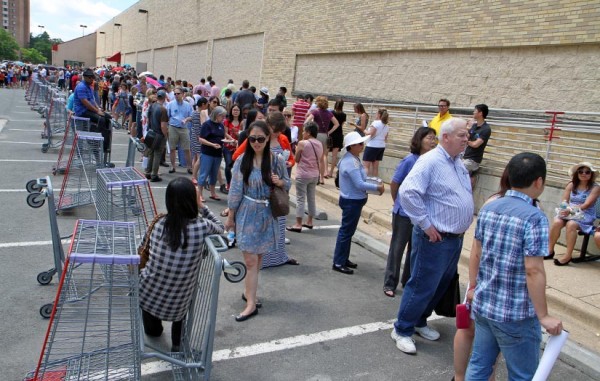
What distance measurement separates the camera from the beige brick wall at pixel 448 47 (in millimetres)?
8273

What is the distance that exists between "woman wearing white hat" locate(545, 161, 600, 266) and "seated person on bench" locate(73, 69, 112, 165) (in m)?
8.23

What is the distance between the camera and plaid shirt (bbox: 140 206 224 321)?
3201 millimetres

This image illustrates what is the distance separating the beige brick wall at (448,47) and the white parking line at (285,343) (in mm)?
6114

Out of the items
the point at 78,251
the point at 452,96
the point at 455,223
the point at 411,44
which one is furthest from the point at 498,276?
the point at 411,44

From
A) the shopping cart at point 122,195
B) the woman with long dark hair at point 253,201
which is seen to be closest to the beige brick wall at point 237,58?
the shopping cart at point 122,195

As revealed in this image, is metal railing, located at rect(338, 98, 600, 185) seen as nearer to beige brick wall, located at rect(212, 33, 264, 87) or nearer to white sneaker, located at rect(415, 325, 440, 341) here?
white sneaker, located at rect(415, 325, 440, 341)

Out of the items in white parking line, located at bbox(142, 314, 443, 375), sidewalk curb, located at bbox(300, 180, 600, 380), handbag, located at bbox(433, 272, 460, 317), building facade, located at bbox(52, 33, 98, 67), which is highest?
building facade, located at bbox(52, 33, 98, 67)

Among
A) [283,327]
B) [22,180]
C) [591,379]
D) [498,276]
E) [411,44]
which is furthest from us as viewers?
[411,44]

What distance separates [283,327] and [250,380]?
0.89 m

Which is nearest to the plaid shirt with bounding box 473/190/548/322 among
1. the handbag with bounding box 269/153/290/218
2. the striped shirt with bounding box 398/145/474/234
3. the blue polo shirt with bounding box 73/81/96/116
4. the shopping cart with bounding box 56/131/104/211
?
the striped shirt with bounding box 398/145/474/234

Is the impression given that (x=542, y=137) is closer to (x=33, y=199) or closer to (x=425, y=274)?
(x=425, y=274)

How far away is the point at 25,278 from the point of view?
15.5 ft

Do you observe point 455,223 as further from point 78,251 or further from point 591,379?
point 78,251

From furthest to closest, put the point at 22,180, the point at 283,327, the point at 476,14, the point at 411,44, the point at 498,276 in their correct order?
the point at 411,44, the point at 476,14, the point at 22,180, the point at 283,327, the point at 498,276
